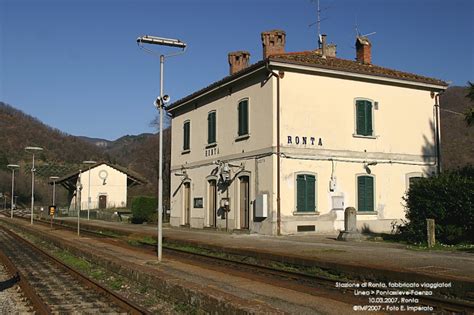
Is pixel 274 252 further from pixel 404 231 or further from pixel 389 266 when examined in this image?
pixel 404 231

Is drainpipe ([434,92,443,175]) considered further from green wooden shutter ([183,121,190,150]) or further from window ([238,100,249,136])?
green wooden shutter ([183,121,190,150])

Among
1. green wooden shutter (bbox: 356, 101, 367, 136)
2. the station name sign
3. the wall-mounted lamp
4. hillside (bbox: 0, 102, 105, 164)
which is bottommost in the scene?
the wall-mounted lamp

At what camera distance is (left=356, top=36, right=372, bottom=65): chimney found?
28.8m

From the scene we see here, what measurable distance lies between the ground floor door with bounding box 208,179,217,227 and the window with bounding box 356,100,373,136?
8.06 meters

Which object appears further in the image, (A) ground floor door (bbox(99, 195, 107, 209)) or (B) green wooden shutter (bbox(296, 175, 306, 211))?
(A) ground floor door (bbox(99, 195, 107, 209))

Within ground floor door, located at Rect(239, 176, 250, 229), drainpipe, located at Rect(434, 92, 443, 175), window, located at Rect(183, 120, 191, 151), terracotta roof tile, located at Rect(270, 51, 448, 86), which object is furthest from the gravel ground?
drainpipe, located at Rect(434, 92, 443, 175)

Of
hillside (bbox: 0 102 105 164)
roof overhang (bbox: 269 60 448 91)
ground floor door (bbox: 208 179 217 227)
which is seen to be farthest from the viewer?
hillside (bbox: 0 102 105 164)

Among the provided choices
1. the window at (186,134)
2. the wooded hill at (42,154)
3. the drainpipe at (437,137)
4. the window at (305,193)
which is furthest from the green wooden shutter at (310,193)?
the wooded hill at (42,154)

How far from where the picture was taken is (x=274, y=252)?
15.2 meters

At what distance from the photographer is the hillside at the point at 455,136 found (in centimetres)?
5878

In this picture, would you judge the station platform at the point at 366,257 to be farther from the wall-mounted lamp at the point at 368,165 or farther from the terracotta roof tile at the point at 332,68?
the terracotta roof tile at the point at 332,68

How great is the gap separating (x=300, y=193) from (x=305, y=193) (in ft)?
0.88

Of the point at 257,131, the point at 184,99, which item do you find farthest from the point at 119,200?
the point at 257,131

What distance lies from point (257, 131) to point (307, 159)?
2660 mm
